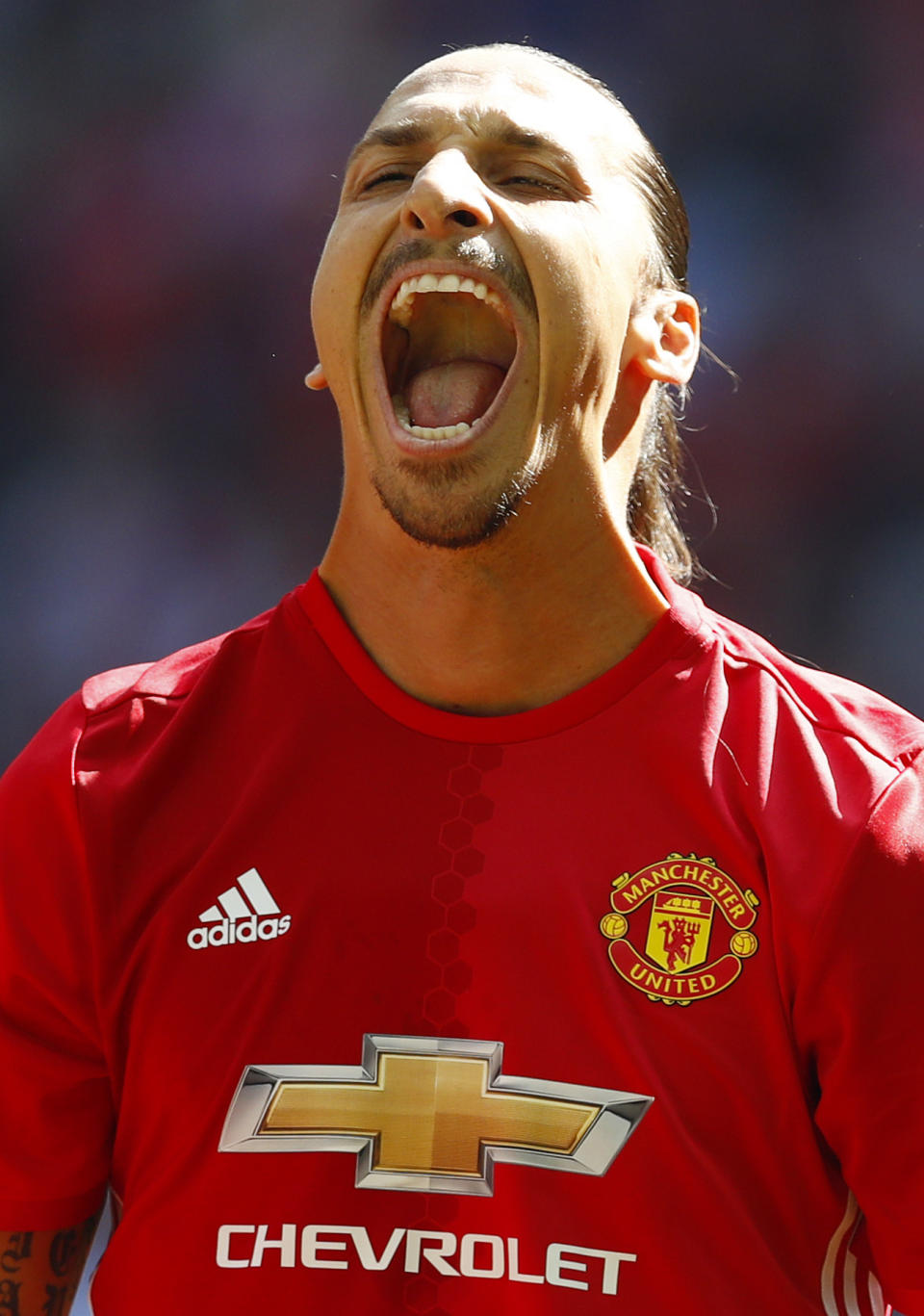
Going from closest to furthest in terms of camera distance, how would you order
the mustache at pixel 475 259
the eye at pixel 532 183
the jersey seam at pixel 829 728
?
1. the jersey seam at pixel 829 728
2. the mustache at pixel 475 259
3. the eye at pixel 532 183

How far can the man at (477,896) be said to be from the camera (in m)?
1.52

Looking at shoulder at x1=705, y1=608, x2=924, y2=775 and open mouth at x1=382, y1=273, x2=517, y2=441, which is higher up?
open mouth at x1=382, y1=273, x2=517, y2=441

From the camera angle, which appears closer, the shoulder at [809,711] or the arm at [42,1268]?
the shoulder at [809,711]

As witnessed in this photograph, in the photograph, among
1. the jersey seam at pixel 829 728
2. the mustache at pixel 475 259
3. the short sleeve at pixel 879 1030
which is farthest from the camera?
the mustache at pixel 475 259

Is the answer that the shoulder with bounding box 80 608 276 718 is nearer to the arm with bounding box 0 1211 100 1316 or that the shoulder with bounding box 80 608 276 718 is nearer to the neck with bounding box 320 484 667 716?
the neck with bounding box 320 484 667 716

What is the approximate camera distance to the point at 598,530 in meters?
1.81

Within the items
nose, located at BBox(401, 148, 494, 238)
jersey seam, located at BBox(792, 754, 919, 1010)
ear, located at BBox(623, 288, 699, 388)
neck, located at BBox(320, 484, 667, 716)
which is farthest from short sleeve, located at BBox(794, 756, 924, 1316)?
nose, located at BBox(401, 148, 494, 238)

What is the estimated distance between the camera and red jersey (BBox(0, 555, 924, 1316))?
4.96 ft

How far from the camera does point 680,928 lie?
1575 mm

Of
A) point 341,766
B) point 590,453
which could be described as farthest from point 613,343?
point 341,766

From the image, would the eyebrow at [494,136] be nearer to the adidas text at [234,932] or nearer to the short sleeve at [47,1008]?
the short sleeve at [47,1008]

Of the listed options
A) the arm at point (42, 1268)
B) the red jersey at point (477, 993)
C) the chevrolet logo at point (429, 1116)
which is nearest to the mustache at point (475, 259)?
the red jersey at point (477, 993)

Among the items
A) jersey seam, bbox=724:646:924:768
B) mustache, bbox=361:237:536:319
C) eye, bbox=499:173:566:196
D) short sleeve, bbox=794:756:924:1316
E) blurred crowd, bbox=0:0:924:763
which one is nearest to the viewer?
short sleeve, bbox=794:756:924:1316

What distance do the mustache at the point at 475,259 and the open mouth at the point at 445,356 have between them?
8cm
